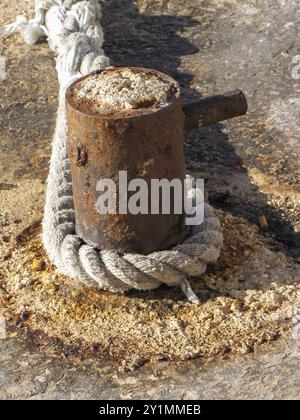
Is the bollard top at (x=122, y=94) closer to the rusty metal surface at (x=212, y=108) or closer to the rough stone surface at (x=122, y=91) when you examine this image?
the rough stone surface at (x=122, y=91)

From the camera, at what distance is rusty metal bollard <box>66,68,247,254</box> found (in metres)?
2.39

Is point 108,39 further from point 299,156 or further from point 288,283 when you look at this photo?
point 288,283

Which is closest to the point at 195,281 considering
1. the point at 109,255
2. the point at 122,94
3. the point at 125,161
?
the point at 109,255

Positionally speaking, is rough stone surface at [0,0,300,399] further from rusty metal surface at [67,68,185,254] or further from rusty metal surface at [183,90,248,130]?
rusty metal surface at [183,90,248,130]

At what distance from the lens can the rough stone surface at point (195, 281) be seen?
94.6 inches

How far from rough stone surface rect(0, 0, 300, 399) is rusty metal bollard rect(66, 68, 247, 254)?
0.62 ft

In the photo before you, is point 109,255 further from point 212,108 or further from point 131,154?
point 212,108

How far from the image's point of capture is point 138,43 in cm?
455

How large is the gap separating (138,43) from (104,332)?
2.36 meters

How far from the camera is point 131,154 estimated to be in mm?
2414

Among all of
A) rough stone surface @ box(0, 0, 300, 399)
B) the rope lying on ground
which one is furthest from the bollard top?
rough stone surface @ box(0, 0, 300, 399)

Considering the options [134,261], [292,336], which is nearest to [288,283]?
[292,336]

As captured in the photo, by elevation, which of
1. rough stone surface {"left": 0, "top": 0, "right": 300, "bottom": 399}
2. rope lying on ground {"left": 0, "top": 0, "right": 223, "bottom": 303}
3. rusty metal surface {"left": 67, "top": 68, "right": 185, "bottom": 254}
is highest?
rusty metal surface {"left": 67, "top": 68, "right": 185, "bottom": 254}
